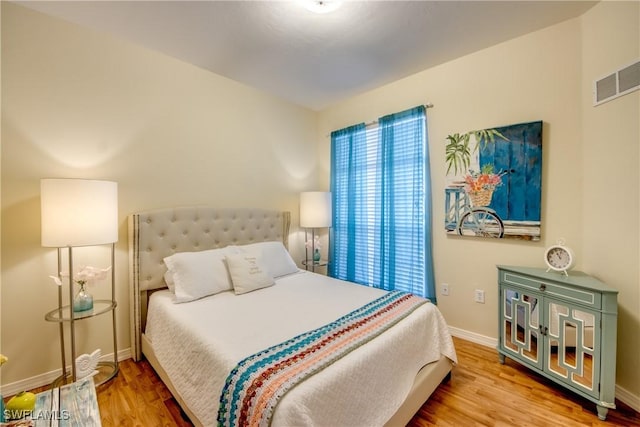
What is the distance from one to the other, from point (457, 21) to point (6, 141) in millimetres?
3261

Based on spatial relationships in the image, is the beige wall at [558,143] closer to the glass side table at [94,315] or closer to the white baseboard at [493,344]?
the white baseboard at [493,344]

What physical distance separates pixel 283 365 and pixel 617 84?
265 cm

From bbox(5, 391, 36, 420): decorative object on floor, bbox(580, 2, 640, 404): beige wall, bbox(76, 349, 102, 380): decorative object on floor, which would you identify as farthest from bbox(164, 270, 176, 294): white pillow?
bbox(580, 2, 640, 404): beige wall

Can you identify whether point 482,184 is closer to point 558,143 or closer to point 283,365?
point 558,143

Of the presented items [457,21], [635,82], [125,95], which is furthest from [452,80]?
[125,95]

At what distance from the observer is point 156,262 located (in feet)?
7.69

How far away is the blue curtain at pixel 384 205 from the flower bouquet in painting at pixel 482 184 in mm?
380

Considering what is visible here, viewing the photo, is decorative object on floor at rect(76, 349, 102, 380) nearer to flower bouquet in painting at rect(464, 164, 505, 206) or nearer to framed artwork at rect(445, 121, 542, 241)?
framed artwork at rect(445, 121, 542, 241)

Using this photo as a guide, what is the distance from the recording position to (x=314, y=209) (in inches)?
132

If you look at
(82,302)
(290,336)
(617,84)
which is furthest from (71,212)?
(617,84)

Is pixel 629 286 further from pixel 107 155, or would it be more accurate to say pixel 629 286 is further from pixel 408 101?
pixel 107 155

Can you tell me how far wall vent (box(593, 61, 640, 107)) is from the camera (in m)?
1.68

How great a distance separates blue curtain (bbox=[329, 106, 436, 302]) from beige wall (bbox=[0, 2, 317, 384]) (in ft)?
3.96

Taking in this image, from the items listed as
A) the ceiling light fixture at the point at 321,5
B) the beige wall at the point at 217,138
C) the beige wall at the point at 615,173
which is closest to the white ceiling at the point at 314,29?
the ceiling light fixture at the point at 321,5
